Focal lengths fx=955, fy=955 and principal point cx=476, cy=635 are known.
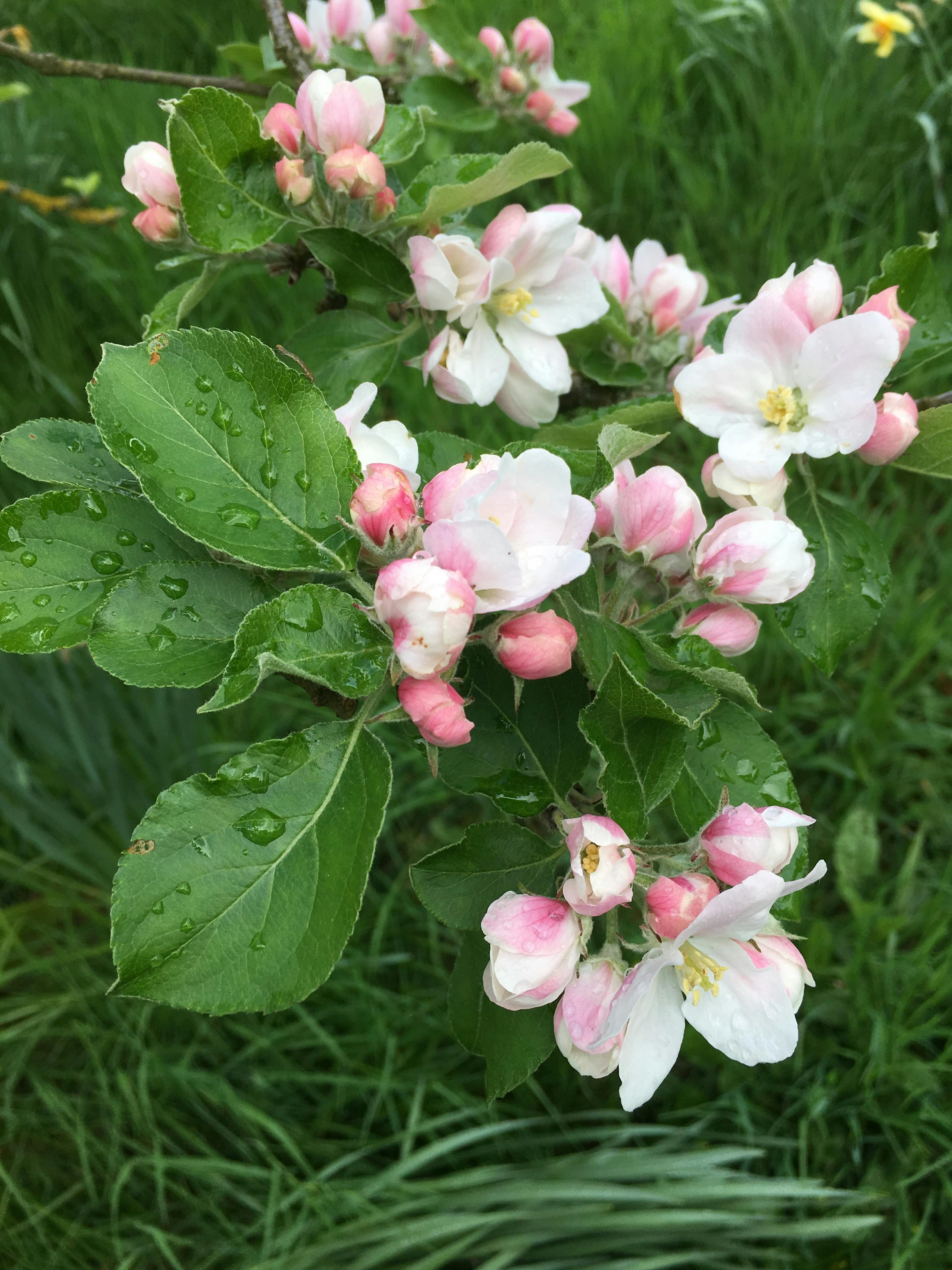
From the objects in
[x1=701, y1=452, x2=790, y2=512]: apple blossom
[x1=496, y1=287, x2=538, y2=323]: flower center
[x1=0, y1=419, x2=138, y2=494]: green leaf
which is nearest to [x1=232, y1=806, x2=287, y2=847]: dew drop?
[x1=0, y1=419, x2=138, y2=494]: green leaf

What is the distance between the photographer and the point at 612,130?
6.98 feet

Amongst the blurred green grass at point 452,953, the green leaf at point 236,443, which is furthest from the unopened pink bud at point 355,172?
the blurred green grass at point 452,953

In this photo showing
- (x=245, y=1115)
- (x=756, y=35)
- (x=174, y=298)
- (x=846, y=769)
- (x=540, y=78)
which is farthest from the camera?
(x=756, y=35)

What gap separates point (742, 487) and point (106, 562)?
411 millimetres

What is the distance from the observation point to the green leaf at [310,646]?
0.44 metres

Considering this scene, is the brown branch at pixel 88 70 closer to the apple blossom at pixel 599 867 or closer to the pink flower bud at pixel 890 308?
Answer: the pink flower bud at pixel 890 308

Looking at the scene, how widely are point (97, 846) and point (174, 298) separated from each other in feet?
3.98

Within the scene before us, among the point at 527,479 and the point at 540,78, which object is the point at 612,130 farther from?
the point at 527,479

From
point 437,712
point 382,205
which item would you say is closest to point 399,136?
point 382,205

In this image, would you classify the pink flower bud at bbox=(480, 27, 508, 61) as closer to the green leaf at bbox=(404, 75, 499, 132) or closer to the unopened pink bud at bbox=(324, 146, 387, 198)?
the green leaf at bbox=(404, 75, 499, 132)

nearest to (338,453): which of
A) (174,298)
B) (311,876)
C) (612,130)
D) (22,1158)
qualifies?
(311,876)

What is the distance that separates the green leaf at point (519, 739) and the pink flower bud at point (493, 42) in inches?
32.0

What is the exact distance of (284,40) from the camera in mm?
849

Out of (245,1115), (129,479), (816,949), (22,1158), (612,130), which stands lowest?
(22,1158)
